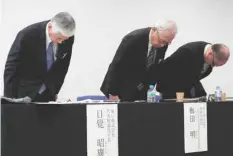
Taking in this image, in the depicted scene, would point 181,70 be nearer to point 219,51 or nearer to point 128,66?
point 219,51

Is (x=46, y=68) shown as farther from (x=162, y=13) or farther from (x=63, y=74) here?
(x=162, y=13)

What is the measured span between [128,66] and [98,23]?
0.53 m

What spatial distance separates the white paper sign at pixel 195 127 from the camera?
2.19 meters

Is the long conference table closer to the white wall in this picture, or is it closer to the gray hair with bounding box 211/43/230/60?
the gray hair with bounding box 211/43/230/60

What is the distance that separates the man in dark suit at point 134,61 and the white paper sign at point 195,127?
74 cm

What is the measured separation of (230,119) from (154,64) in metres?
0.84

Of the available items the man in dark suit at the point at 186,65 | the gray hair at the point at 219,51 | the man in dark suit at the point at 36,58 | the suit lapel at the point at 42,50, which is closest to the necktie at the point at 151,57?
the man in dark suit at the point at 186,65

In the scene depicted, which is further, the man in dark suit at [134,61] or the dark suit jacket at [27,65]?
the man in dark suit at [134,61]

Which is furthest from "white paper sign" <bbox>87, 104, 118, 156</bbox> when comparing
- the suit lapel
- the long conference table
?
the suit lapel

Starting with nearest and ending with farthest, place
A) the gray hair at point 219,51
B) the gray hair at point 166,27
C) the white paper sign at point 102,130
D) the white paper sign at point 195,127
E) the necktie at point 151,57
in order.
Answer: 1. the white paper sign at point 102,130
2. the white paper sign at point 195,127
3. the gray hair at point 166,27
4. the necktie at point 151,57
5. the gray hair at point 219,51

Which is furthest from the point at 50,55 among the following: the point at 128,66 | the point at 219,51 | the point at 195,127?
the point at 219,51

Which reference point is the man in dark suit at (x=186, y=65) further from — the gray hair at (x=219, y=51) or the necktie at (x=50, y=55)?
the necktie at (x=50, y=55)

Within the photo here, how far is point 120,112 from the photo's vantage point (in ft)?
6.31

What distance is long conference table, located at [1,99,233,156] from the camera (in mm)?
1641
